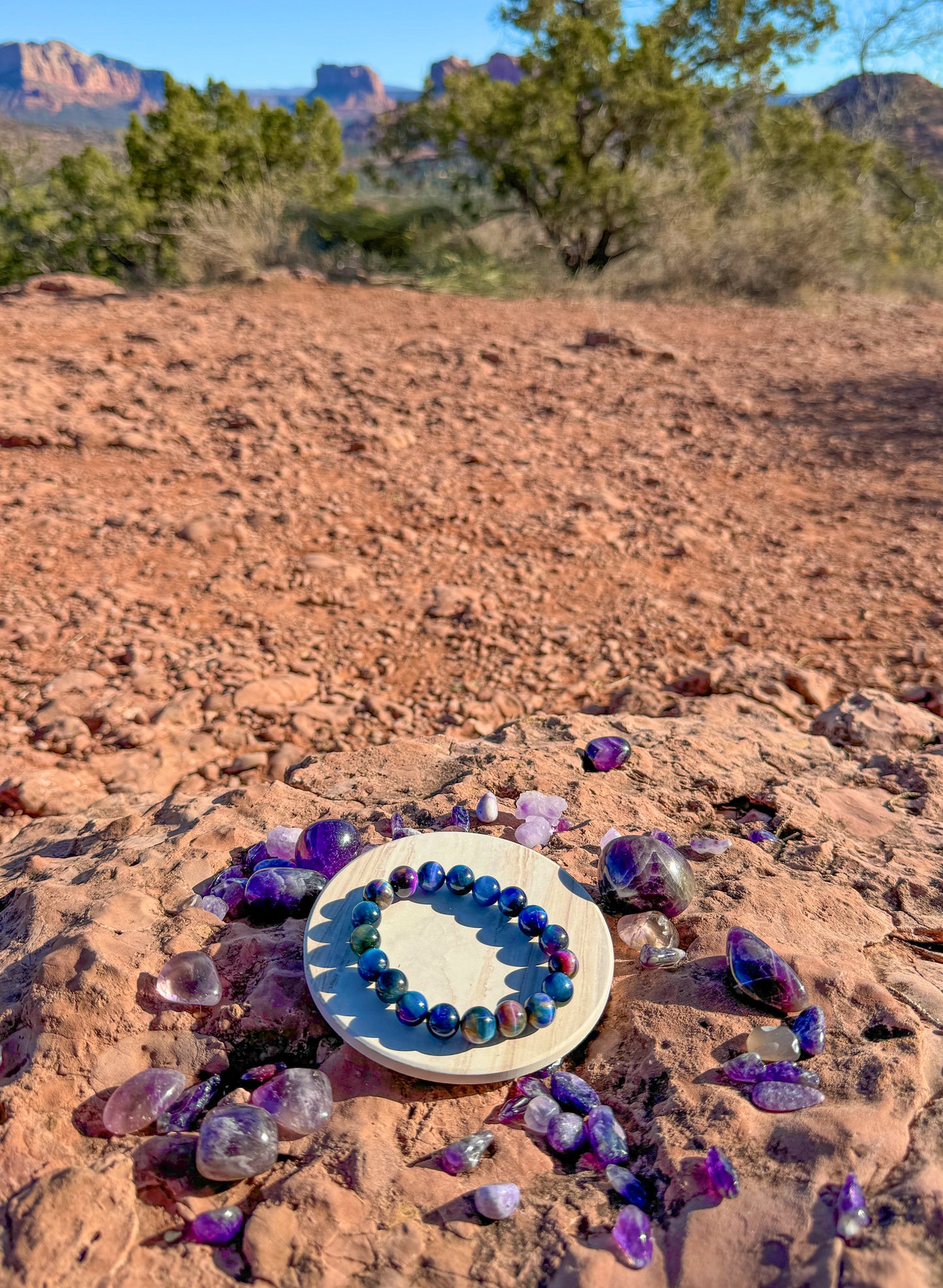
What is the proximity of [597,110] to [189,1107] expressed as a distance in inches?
445

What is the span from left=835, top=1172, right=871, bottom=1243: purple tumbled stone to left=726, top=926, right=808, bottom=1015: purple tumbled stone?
302 mm

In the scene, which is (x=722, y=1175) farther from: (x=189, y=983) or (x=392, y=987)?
(x=189, y=983)

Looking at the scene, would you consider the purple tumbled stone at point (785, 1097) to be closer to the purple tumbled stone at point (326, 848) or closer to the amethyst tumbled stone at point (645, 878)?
the amethyst tumbled stone at point (645, 878)

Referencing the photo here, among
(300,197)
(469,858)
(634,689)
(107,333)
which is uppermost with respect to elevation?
(300,197)

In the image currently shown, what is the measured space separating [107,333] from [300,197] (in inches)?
228

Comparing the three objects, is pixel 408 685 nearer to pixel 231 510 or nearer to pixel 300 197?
pixel 231 510

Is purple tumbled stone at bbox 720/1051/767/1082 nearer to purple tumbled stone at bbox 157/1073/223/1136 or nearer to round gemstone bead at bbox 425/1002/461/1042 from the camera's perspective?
round gemstone bead at bbox 425/1002/461/1042

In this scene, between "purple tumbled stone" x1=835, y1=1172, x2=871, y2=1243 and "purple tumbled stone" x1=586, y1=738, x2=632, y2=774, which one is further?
"purple tumbled stone" x1=586, y1=738, x2=632, y2=774

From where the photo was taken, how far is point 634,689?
275 centimetres

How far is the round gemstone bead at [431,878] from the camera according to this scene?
1.52 m

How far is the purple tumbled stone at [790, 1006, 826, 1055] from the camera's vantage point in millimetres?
1261

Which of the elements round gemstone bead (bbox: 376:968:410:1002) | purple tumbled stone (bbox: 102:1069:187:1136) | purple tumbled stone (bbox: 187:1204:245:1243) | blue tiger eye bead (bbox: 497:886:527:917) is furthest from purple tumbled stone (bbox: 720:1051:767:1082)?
purple tumbled stone (bbox: 102:1069:187:1136)

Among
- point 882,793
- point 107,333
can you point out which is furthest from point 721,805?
point 107,333

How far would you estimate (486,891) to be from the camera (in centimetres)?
150
